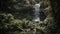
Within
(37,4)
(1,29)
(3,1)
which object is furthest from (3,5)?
(37,4)

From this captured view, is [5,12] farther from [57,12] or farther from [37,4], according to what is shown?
[37,4]

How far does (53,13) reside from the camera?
7984 millimetres

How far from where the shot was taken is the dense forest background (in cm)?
779

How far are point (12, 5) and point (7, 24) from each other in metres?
2.09

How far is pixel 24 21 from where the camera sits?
1040 centimetres

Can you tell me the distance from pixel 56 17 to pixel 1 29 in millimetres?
3423

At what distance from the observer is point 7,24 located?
30.4 ft

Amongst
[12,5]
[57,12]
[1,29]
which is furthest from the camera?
[12,5]

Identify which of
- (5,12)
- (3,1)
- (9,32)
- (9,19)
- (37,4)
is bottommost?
(9,32)

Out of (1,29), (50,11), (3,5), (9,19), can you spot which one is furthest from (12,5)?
(50,11)

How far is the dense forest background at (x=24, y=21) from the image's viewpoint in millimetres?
7793

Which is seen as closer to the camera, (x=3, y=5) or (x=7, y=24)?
(x=7, y=24)

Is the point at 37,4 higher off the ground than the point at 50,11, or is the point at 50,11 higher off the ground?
the point at 37,4

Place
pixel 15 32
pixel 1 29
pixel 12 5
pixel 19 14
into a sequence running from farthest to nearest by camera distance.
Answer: pixel 19 14 → pixel 12 5 → pixel 15 32 → pixel 1 29
